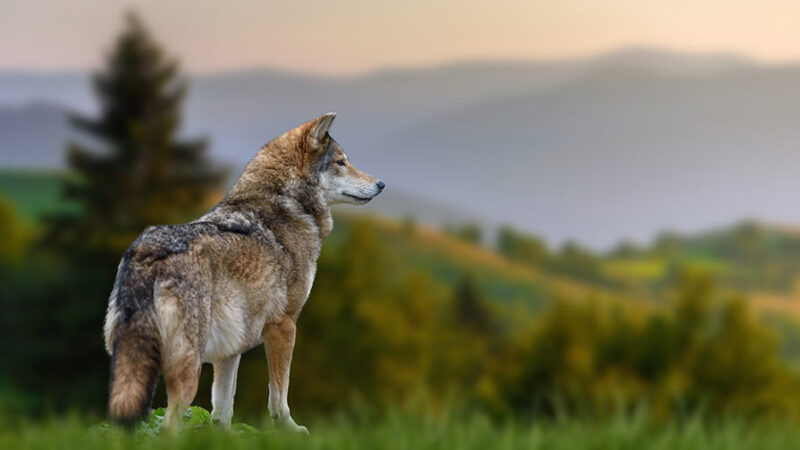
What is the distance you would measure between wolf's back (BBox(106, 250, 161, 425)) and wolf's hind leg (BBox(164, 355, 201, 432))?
0.51 ft

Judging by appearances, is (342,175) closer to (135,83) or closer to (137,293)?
(137,293)

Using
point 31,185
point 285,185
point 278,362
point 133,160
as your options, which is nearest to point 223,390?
point 278,362

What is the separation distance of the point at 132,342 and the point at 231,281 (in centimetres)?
125

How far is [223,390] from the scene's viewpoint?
393 inches

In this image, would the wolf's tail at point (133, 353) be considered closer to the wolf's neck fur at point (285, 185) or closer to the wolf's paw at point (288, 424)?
the wolf's paw at point (288, 424)

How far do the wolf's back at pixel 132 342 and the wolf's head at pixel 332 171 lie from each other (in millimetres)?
2481

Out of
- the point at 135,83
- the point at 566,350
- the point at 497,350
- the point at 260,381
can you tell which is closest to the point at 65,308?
the point at 260,381

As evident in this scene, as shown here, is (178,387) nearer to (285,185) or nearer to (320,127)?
(285,185)

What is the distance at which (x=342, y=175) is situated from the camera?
34.6 ft

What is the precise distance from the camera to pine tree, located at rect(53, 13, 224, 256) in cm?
5081

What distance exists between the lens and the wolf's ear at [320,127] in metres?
10.4

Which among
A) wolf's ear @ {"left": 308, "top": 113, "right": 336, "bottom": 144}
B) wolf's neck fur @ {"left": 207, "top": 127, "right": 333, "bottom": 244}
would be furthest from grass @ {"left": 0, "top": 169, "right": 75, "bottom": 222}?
wolf's ear @ {"left": 308, "top": 113, "right": 336, "bottom": 144}

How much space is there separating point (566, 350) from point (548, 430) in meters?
47.4

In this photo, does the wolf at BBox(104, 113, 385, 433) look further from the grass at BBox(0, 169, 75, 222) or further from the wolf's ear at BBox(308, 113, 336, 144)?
the grass at BBox(0, 169, 75, 222)
